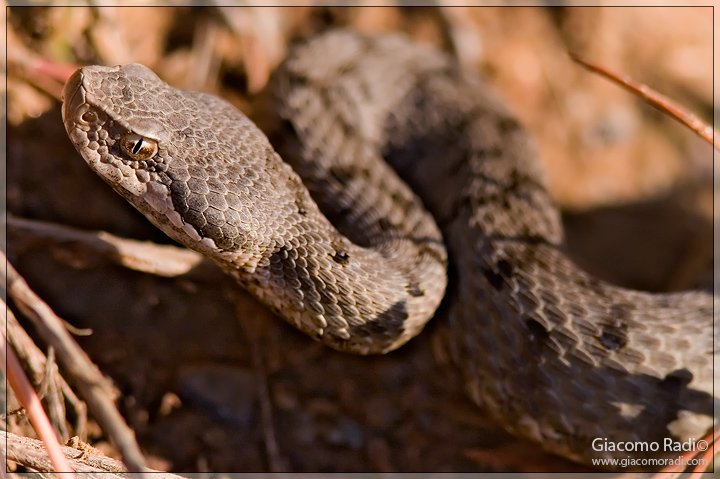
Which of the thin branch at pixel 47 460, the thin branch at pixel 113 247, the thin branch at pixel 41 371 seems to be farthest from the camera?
the thin branch at pixel 113 247

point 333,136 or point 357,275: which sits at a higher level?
point 333,136

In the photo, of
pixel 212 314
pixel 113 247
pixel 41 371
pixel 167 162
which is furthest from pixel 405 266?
pixel 41 371

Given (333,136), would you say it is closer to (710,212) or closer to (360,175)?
(360,175)

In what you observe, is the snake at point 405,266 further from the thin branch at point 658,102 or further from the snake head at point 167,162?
the thin branch at point 658,102

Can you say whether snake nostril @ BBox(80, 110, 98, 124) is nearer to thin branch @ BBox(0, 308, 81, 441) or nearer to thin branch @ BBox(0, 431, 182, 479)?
thin branch @ BBox(0, 308, 81, 441)

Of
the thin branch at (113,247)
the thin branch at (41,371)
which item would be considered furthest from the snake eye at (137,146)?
the thin branch at (41,371)

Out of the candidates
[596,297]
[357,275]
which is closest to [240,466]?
[357,275]

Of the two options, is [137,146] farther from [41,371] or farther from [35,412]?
[35,412]

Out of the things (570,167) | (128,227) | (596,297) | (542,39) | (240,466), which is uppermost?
(542,39)
